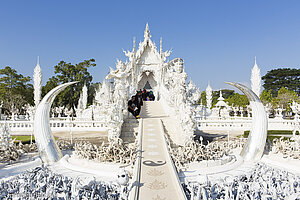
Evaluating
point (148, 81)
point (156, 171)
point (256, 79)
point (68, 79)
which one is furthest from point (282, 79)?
point (156, 171)

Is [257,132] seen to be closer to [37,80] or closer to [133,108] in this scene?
[133,108]

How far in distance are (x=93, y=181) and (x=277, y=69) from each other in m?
52.9

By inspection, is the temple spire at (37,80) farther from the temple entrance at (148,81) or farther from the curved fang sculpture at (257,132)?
the curved fang sculpture at (257,132)

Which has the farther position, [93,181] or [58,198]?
[93,181]

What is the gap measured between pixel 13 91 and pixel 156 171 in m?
29.0

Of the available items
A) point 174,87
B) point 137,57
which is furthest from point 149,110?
point 137,57

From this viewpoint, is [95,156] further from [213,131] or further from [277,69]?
[277,69]

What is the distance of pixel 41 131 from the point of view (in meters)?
8.02

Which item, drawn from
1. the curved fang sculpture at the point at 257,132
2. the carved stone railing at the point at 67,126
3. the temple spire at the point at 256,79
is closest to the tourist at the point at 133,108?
the carved stone railing at the point at 67,126

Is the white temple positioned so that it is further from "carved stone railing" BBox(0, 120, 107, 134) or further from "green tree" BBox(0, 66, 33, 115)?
"green tree" BBox(0, 66, 33, 115)

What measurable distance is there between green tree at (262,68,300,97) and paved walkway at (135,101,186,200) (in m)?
46.5

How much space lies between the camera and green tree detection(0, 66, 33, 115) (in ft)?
88.5

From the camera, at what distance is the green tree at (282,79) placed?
44.3 meters

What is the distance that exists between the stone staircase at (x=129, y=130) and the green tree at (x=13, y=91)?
22.5 metres
